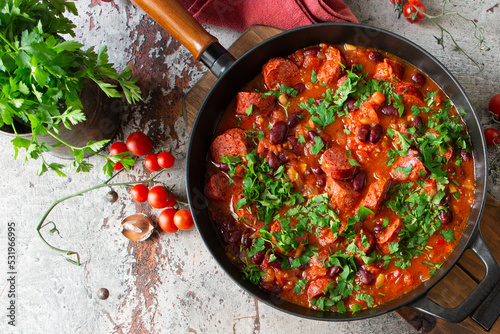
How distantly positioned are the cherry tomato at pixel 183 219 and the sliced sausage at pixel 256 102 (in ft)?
3.67

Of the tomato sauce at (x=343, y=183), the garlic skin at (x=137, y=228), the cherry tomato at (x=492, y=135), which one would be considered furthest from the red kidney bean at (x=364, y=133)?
the garlic skin at (x=137, y=228)

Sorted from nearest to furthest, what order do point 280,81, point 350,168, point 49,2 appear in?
point 49,2 < point 350,168 < point 280,81

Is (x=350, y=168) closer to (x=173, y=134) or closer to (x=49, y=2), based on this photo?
(x=173, y=134)

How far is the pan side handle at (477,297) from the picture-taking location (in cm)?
302

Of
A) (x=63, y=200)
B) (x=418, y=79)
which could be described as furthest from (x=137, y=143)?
(x=418, y=79)

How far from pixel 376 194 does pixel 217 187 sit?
4.53 ft

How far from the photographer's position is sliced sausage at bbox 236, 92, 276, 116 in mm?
3662

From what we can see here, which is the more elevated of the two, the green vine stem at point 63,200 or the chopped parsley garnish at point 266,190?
the chopped parsley garnish at point 266,190

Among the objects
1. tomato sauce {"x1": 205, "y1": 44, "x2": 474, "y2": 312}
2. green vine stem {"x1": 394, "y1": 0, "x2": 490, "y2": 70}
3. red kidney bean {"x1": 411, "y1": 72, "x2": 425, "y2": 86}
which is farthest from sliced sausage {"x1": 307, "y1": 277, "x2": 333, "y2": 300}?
green vine stem {"x1": 394, "y1": 0, "x2": 490, "y2": 70}

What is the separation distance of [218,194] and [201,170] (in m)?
0.34

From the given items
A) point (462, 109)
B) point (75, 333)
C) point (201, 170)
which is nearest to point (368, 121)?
point (462, 109)

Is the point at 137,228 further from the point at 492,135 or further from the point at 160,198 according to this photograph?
the point at 492,135

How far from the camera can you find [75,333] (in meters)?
4.17

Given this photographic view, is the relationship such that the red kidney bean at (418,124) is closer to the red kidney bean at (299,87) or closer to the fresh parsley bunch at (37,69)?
the red kidney bean at (299,87)
